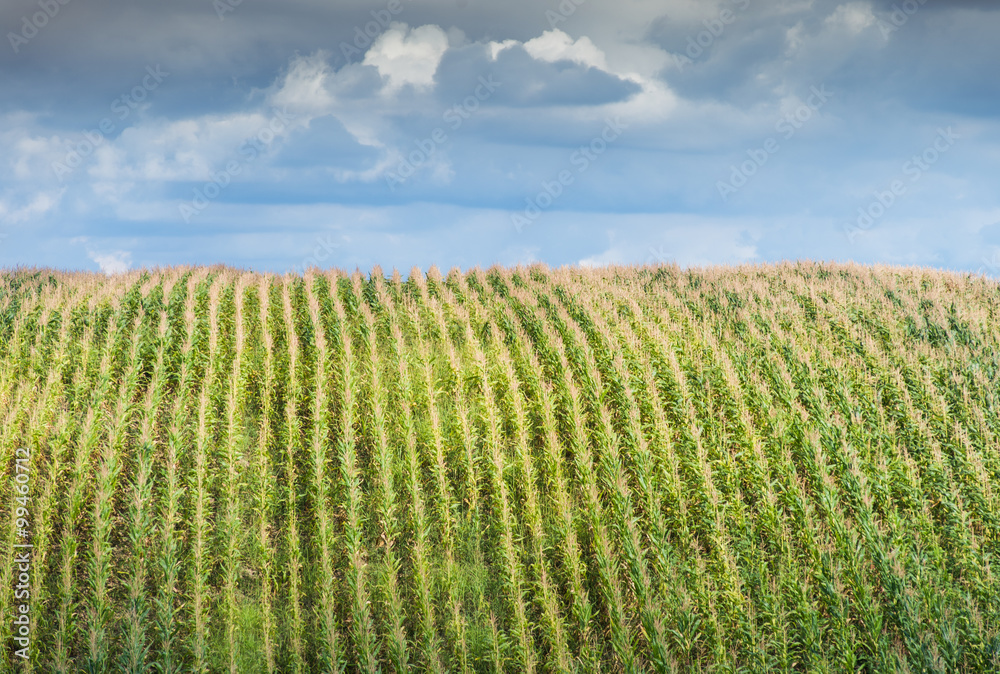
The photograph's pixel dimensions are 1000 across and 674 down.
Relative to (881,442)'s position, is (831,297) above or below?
above

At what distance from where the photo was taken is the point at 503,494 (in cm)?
1162

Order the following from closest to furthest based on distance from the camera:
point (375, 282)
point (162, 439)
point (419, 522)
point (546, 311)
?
point (419, 522)
point (162, 439)
point (546, 311)
point (375, 282)

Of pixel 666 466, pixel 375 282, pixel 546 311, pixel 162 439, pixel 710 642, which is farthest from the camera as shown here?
pixel 375 282

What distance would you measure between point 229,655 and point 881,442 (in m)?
12.0

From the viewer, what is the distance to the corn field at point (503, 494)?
9.85m

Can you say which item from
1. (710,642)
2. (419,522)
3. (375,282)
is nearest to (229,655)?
(419,522)

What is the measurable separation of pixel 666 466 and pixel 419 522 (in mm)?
4533

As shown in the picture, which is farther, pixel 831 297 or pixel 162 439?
pixel 831 297

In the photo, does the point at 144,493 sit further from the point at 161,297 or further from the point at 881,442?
the point at 881,442

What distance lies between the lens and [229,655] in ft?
31.9

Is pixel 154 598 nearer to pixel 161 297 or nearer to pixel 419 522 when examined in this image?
pixel 419 522

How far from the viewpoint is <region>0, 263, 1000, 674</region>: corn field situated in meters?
9.85

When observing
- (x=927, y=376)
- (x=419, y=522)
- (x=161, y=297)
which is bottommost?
(x=419, y=522)

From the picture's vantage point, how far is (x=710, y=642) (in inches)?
381
